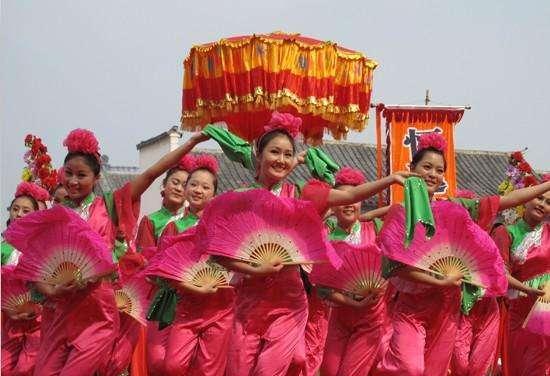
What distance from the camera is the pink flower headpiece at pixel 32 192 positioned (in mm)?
9180

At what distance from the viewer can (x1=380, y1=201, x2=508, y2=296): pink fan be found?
706cm

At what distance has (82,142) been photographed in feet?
23.1

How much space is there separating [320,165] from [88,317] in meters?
1.64

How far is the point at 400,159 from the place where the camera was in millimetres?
18500

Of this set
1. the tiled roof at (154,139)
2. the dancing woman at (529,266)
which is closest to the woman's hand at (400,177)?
the dancing woman at (529,266)

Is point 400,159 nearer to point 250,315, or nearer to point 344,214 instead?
point 344,214

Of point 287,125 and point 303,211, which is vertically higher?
point 287,125

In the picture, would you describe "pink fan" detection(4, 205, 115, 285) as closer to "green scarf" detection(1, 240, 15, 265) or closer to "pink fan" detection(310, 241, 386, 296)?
"pink fan" detection(310, 241, 386, 296)

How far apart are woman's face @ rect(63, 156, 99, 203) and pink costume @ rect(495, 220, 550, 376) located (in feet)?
11.5

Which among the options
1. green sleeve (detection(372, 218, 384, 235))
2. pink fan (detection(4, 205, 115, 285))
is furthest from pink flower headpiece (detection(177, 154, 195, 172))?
pink fan (detection(4, 205, 115, 285))

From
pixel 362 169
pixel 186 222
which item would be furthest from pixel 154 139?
pixel 186 222

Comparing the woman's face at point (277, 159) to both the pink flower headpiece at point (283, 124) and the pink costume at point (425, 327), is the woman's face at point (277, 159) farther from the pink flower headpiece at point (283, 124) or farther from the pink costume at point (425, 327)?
the pink costume at point (425, 327)

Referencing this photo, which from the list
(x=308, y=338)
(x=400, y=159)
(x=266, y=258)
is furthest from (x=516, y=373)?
(x=400, y=159)

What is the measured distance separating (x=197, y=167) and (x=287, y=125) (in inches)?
88.3
